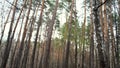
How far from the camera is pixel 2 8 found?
22.2 metres

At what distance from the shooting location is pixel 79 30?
25.4m

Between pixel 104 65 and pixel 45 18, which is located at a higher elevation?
pixel 45 18

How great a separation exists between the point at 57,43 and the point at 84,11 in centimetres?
1782

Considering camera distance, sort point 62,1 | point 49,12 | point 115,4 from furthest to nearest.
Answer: point 49,12 → point 62,1 → point 115,4

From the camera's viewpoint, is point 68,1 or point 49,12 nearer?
point 68,1

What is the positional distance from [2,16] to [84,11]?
10.7m

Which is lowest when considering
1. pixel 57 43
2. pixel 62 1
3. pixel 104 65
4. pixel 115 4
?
pixel 104 65

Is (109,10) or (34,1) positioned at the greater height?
(34,1)

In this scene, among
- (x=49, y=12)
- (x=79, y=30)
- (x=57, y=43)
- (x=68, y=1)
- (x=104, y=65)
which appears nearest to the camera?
(x=104, y=65)

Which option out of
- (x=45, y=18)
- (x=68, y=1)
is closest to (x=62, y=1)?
(x=68, y=1)

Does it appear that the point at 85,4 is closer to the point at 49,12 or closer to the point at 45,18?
the point at 49,12

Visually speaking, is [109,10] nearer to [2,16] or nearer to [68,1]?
[68,1]

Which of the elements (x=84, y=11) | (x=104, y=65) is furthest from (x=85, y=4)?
(x=104, y=65)

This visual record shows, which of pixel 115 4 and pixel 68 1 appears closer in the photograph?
pixel 115 4
